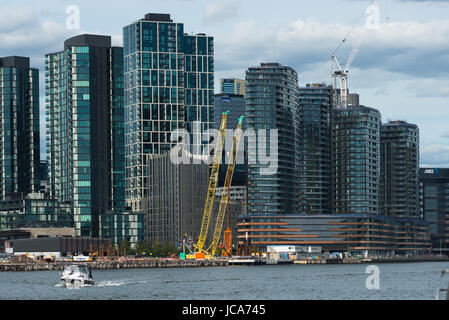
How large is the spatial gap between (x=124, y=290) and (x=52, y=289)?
45.9 feet
